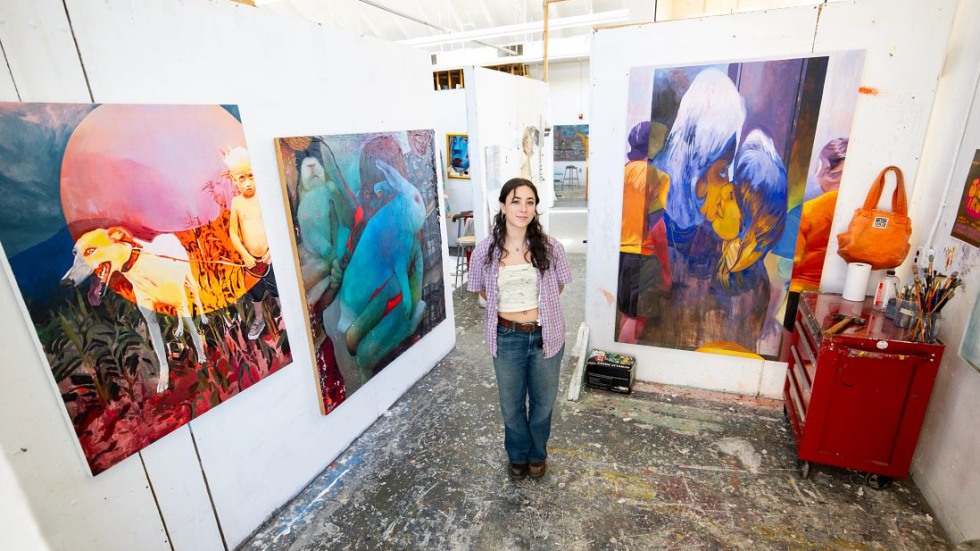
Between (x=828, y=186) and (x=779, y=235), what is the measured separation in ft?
1.26

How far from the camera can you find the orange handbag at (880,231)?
8.45 ft

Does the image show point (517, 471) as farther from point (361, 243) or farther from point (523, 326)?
point (361, 243)

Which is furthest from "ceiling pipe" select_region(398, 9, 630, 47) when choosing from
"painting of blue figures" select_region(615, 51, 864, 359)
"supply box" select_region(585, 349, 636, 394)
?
"supply box" select_region(585, 349, 636, 394)

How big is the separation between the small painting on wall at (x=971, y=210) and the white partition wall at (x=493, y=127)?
3.60m

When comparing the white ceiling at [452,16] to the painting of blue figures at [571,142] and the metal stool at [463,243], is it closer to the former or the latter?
the metal stool at [463,243]

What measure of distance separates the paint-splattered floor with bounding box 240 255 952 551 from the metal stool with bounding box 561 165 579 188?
35.5ft

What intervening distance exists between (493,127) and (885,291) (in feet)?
12.3

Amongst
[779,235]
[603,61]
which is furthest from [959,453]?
[603,61]

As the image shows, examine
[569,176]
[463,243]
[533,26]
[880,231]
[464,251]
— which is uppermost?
[533,26]

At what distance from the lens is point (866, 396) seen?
2.35m

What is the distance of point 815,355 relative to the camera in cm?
249

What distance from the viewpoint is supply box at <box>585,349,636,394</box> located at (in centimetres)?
342

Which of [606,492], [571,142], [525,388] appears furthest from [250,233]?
[571,142]

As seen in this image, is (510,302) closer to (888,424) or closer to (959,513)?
(888,424)
